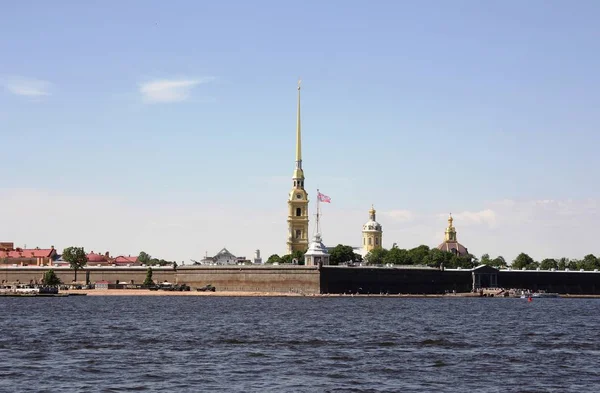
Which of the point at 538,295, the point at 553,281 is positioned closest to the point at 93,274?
the point at 538,295

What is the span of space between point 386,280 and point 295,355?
103279 millimetres

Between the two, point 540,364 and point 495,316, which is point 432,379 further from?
point 495,316

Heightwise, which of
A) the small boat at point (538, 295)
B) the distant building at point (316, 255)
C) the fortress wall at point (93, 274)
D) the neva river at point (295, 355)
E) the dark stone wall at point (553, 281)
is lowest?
the neva river at point (295, 355)

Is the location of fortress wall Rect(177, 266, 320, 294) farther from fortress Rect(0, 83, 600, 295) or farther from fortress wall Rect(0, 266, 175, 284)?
fortress wall Rect(0, 266, 175, 284)

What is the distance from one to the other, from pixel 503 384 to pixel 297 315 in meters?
49.1

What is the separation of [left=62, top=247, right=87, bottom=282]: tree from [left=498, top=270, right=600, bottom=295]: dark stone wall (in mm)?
69476

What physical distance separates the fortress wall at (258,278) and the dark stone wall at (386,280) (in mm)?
2300

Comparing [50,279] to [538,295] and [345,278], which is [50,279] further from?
[538,295]

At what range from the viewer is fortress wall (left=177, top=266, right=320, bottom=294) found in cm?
15000

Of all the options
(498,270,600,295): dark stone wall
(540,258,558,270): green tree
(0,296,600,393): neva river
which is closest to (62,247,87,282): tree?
(498,270,600,295): dark stone wall

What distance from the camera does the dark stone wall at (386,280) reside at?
149 meters

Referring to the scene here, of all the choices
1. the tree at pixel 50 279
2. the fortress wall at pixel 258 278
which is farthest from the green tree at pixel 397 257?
the tree at pixel 50 279

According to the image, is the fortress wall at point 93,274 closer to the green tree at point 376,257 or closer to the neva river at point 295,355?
the green tree at point 376,257

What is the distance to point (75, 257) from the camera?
591 ft
